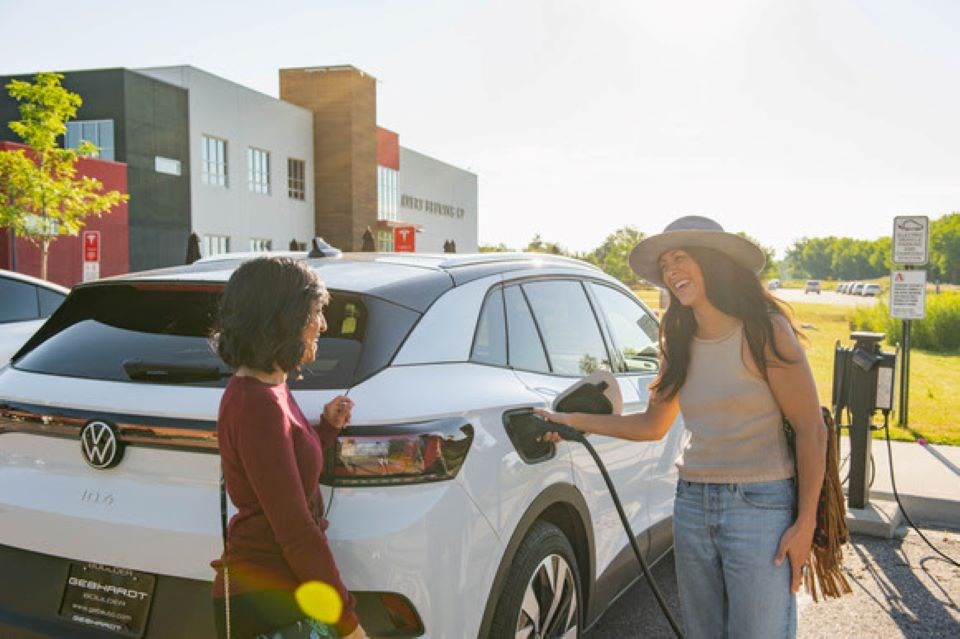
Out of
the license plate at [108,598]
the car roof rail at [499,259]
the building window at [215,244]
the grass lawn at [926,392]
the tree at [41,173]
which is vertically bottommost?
the grass lawn at [926,392]

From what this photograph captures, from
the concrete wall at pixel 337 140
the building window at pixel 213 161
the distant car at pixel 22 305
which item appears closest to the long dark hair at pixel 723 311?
the distant car at pixel 22 305

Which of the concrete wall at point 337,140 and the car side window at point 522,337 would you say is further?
the concrete wall at point 337,140

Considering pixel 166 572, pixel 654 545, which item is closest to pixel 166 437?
pixel 166 572

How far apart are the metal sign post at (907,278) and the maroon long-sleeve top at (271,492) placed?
9008 mm

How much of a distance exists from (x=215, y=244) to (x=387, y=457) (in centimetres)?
3565

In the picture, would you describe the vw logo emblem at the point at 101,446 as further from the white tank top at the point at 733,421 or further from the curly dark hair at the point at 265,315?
the white tank top at the point at 733,421

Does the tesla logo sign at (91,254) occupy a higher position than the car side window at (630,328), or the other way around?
the tesla logo sign at (91,254)

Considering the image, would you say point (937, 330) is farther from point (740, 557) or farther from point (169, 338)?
point (169, 338)

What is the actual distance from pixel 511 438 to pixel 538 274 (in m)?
1.06

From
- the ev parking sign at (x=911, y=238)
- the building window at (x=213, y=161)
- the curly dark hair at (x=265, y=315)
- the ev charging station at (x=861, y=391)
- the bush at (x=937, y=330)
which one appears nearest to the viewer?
the curly dark hair at (x=265, y=315)

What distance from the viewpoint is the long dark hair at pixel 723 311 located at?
2.47 m

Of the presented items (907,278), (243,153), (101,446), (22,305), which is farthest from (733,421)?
(243,153)

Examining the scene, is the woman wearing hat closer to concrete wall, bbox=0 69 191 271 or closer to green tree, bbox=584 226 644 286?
concrete wall, bbox=0 69 191 271

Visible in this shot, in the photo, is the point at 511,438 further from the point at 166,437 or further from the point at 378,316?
the point at 166,437
